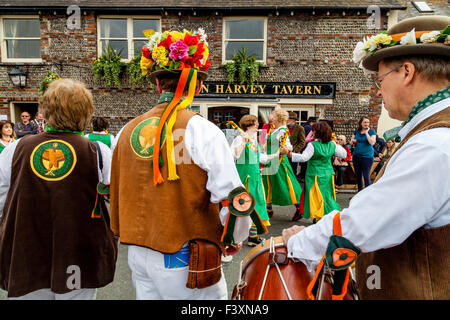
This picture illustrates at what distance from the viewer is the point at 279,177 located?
5023mm

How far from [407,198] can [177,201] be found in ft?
3.35

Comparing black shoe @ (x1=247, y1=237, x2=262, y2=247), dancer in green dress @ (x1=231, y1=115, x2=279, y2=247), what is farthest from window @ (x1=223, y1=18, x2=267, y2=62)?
black shoe @ (x1=247, y1=237, x2=262, y2=247)

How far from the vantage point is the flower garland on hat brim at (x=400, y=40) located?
114cm

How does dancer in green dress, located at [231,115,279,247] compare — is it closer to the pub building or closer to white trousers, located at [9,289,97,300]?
white trousers, located at [9,289,97,300]

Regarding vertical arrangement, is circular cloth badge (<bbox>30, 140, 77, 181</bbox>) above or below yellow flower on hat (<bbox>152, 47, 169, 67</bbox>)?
below

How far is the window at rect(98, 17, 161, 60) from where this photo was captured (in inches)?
384

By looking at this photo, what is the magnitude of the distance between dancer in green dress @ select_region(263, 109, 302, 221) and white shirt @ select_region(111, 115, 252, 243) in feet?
11.5

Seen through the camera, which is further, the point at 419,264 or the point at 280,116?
the point at 280,116

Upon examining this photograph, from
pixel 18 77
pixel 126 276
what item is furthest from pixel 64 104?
pixel 18 77

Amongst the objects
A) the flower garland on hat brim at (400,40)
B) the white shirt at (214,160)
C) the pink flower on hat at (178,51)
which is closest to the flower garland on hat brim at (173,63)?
the pink flower on hat at (178,51)

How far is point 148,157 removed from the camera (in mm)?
1577

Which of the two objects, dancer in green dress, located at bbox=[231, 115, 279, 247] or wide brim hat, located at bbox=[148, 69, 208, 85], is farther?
dancer in green dress, located at bbox=[231, 115, 279, 247]

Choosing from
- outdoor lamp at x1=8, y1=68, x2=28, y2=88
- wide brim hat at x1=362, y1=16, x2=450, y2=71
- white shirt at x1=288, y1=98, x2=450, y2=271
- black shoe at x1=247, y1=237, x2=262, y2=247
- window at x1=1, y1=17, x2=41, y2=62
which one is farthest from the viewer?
window at x1=1, y1=17, x2=41, y2=62

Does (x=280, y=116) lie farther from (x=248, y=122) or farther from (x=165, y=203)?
(x=165, y=203)
